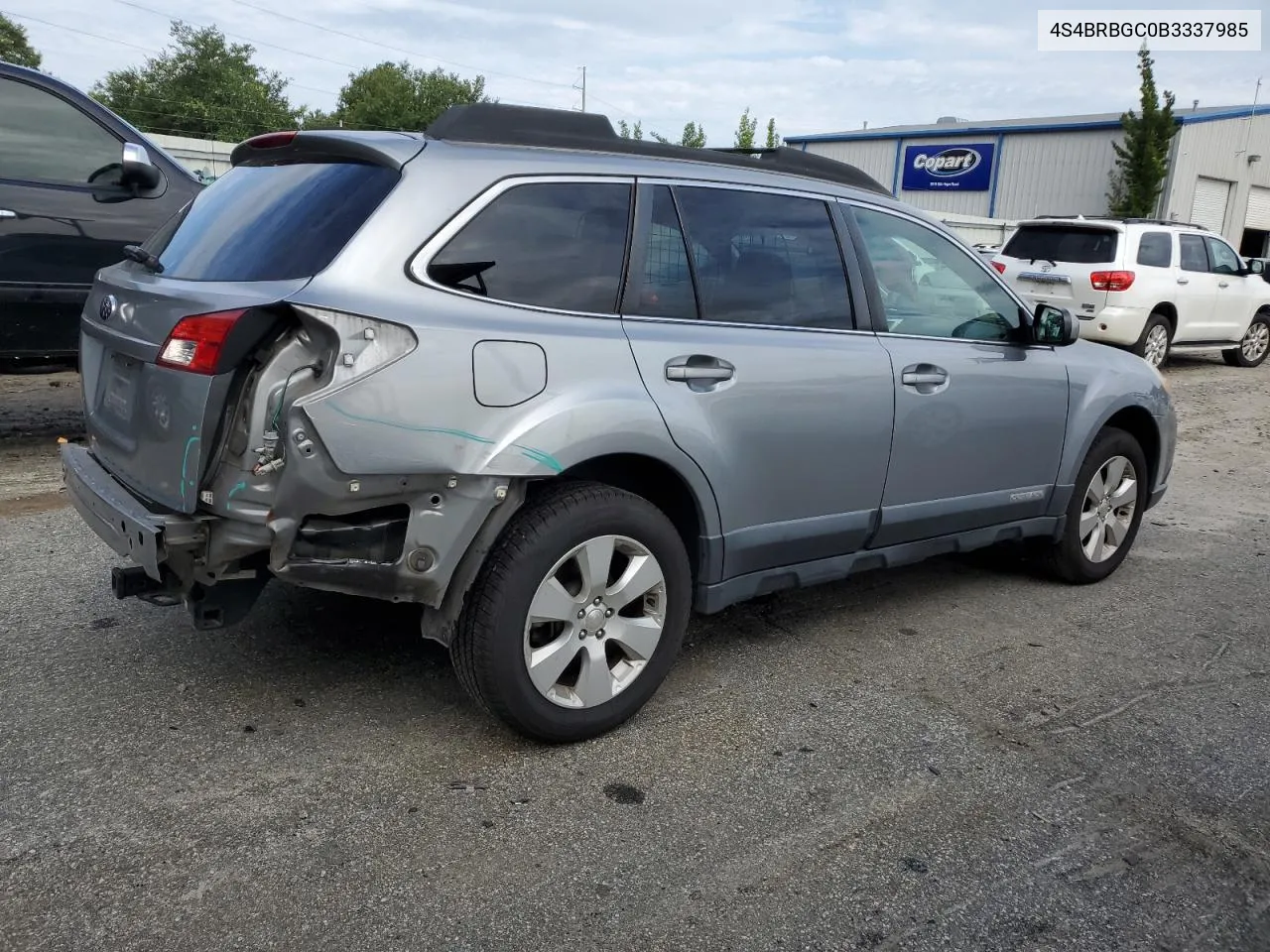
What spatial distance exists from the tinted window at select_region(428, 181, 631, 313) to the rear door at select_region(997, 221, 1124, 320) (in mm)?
10029

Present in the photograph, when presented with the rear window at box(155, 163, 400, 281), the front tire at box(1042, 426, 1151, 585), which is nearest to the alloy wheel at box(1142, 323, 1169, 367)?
the front tire at box(1042, 426, 1151, 585)

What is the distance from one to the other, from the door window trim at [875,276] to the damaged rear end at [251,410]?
5.64 ft

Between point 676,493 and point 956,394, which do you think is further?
point 956,394

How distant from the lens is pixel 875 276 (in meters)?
4.00

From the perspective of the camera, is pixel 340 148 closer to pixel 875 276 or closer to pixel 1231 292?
pixel 875 276

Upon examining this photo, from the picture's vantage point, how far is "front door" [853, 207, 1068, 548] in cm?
402

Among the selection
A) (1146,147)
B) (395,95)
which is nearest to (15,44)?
(395,95)

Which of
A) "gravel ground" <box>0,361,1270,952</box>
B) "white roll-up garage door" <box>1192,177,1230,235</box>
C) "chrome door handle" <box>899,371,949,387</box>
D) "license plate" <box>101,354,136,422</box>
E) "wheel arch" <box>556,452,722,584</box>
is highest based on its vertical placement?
"white roll-up garage door" <box>1192,177,1230,235</box>

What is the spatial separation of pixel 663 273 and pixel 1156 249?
37.3ft

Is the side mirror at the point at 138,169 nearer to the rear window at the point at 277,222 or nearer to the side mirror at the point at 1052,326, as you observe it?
the rear window at the point at 277,222

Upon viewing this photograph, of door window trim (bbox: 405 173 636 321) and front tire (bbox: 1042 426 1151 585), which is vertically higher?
door window trim (bbox: 405 173 636 321)

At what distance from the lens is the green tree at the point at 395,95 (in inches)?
2753

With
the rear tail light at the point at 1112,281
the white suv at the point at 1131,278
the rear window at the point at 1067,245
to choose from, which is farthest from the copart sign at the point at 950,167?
the rear tail light at the point at 1112,281

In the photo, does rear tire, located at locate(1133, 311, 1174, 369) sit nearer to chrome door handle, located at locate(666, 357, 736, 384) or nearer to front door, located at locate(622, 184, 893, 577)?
front door, located at locate(622, 184, 893, 577)
